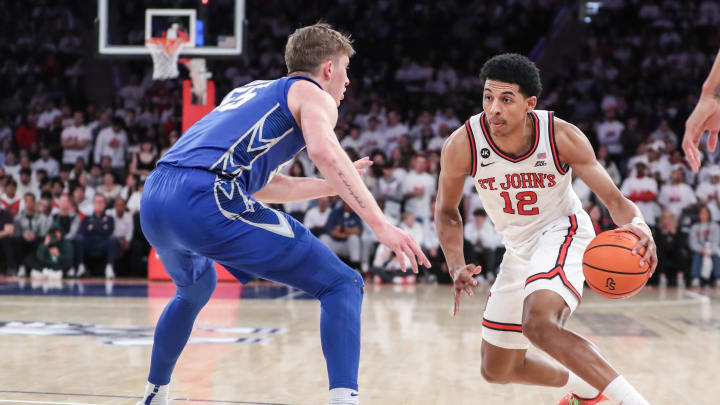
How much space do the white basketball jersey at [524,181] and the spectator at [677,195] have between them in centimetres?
950

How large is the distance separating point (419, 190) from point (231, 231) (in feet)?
33.2

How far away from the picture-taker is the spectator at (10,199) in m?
13.7

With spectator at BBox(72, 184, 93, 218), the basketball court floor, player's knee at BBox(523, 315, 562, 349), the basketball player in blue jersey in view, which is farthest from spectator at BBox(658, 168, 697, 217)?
the basketball player in blue jersey

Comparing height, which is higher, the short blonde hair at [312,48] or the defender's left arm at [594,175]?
the short blonde hair at [312,48]

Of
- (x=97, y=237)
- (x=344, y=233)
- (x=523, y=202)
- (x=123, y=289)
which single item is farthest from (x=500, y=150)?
(x=97, y=237)

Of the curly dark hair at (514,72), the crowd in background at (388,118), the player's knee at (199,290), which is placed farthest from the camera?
the crowd in background at (388,118)

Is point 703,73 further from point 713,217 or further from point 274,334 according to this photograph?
point 274,334

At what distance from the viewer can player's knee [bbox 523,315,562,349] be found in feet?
11.6

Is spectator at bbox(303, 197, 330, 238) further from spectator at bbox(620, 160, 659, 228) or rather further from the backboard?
spectator at bbox(620, 160, 659, 228)

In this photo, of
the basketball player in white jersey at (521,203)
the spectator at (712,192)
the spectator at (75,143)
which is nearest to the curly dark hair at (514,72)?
the basketball player in white jersey at (521,203)

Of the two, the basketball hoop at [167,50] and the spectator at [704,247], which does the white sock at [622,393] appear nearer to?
the basketball hoop at [167,50]

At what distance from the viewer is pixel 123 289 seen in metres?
11.3

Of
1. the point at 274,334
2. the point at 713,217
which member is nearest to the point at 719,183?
the point at 713,217

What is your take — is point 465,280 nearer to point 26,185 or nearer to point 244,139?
point 244,139
